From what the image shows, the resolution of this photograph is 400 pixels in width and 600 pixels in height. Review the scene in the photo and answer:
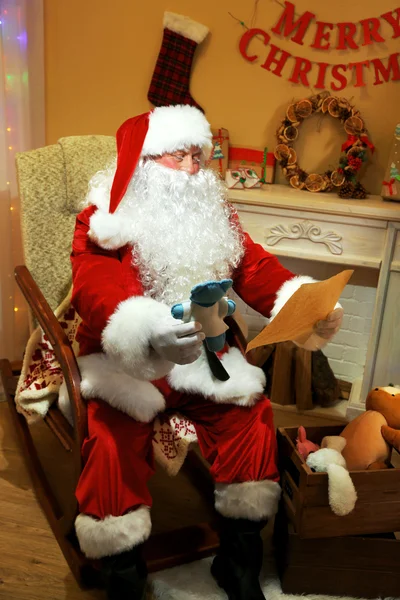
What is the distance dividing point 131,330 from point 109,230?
0.36 m

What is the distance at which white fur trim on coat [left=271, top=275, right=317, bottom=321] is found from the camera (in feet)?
5.63

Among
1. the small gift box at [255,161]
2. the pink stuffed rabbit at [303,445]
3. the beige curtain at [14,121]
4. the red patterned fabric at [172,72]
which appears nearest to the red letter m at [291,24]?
the red patterned fabric at [172,72]

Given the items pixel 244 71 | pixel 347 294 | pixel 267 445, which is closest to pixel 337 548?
pixel 267 445

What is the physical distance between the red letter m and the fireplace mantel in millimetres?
648

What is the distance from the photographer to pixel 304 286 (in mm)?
1394

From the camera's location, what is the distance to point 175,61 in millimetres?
2551

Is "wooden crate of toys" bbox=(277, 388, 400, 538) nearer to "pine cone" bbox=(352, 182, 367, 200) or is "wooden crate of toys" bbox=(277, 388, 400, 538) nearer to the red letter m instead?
"pine cone" bbox=(352, 182, 367, 200)

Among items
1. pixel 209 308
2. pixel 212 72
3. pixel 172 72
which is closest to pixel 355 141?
pixel 212 72

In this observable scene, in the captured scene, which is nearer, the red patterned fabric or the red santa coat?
the red santa coat

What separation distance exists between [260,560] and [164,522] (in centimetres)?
42

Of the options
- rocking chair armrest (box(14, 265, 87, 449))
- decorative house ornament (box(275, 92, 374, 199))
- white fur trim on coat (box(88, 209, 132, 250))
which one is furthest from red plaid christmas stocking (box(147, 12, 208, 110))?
rocking chair armrest (box(14, 265, 87, 449))

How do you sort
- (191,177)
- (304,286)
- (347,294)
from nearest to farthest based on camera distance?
(304,286) < (191,177) < (347,294)

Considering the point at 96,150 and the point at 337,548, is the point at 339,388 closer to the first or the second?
the point at 337,548

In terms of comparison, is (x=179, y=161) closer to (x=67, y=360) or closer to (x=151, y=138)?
(x=151, y=138)
